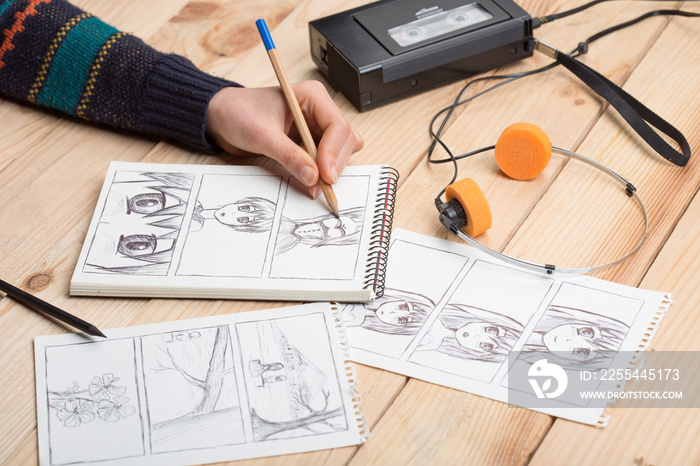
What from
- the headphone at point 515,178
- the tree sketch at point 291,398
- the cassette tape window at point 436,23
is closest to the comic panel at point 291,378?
the tree sketch at point 291,398

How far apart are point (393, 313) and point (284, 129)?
321mm

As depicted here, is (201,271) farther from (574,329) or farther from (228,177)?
(574,329)

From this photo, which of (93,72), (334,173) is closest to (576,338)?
(334,173)

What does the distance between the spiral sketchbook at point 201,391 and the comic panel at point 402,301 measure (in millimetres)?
25

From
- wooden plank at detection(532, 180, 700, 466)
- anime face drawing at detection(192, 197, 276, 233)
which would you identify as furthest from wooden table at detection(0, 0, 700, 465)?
anime face drawing at detection(192, 197, 276, 233)

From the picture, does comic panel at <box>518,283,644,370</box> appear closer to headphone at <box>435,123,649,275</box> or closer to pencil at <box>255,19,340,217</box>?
headphone at <box>435,123,649,275</box>

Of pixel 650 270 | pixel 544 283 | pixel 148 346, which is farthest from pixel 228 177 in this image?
pixel 650 270

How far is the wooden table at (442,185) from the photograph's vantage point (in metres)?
0.67

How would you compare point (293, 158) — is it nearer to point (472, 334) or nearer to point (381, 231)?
point (381, 231)

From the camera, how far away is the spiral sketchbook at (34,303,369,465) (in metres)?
0.66

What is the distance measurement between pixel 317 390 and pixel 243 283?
0.52ft

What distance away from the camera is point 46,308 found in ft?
2.49

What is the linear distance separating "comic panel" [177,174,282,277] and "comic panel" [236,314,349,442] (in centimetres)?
8

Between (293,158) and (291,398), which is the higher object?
(293,158)
